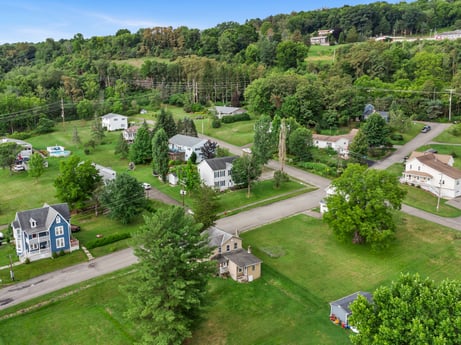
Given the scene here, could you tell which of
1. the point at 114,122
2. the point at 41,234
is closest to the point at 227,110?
the point at 114,122

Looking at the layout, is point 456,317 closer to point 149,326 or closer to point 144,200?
point 149,326

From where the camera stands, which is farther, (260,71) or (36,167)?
(260,71)

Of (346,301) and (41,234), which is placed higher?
(41,234)

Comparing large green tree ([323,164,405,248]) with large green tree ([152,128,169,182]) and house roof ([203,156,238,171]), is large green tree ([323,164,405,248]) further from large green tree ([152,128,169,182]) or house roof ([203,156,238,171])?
large green tree ([152,128,169,182])

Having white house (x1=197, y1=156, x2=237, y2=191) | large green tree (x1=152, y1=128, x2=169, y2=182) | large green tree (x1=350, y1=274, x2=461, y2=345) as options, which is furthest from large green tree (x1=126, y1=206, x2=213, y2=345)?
large green tree (x1=152, y1=128, x2=169, y2=182)

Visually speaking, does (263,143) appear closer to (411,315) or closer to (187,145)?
(187,145)

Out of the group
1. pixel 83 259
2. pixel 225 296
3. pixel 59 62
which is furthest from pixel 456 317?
pixel 59 62
